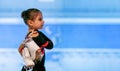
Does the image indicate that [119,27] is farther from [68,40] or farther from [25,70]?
[25,70]

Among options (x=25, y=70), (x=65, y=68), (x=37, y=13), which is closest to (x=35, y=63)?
(x=25, y=70)

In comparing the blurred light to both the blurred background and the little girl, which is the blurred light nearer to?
the blurred background

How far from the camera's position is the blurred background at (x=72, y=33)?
10.2 feet

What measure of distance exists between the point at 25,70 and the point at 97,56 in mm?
1069

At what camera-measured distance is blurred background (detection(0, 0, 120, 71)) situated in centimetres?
311

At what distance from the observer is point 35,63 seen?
2135mm

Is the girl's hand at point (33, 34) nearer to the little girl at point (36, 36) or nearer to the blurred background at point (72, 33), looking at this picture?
the little girl at point (36, 36)

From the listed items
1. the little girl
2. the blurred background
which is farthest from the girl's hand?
the blurred background

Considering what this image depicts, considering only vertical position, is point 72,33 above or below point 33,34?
below

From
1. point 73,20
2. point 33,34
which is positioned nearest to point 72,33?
point 73,20

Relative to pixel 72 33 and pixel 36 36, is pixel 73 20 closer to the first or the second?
pixel 72 33

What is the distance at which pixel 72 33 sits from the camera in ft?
10.5

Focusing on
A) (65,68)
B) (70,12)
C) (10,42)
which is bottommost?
(65,68)

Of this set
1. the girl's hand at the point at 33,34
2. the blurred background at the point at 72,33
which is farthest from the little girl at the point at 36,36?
the blurred background at the point at 72,33
